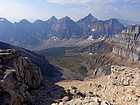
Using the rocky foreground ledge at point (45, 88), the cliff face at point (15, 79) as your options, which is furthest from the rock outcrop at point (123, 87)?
the cliff face at point (15, 79)

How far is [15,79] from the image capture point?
134ft

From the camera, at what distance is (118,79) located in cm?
4369

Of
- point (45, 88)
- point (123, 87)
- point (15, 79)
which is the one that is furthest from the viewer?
point (45, 88)

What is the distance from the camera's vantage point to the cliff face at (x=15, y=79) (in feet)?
110

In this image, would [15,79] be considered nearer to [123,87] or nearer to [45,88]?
[45,88]

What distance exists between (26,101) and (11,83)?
336 centimetres

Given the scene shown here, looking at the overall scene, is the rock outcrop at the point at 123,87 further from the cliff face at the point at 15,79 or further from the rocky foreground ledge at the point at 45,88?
the cliff face at the point at 15,79

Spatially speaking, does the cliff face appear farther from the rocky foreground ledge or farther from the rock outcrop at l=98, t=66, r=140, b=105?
the rock outcrop at l=98, t=66, r=140, b=105

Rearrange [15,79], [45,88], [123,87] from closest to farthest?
[15,79]
[123,87]
[45,88]

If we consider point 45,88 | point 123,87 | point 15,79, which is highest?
point 15,79

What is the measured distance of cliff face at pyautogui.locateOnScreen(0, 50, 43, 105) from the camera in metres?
33.7

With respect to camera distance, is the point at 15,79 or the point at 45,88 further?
the point at 45,88

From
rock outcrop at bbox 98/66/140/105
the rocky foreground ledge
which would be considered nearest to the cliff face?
the rocky foreground ledge

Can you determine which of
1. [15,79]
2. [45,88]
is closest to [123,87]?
[15,79]
